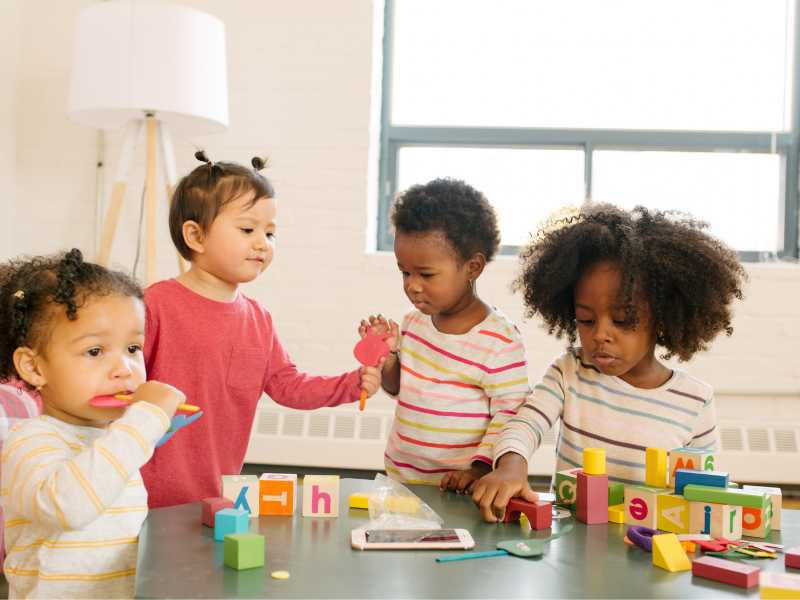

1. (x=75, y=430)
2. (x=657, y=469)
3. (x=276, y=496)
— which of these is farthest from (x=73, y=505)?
(x=657, y=469)

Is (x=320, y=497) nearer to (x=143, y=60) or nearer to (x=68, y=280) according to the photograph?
(x=68, y=280)

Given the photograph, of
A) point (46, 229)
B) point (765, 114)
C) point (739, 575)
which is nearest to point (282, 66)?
point (46, 229)

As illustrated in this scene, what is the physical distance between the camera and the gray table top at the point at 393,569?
0.83 meters

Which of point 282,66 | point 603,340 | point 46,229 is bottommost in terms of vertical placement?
point 603,340

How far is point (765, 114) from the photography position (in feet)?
11.2

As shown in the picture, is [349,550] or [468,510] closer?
[349,550]

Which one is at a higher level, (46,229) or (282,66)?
(282,66)

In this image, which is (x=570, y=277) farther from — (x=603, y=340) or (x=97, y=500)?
(x=97, y=500)

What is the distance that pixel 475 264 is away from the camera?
172cm

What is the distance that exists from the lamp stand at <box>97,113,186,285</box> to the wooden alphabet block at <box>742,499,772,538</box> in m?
1.97

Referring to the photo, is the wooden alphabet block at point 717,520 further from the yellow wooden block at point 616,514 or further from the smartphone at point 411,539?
the smartphone at point 411,539

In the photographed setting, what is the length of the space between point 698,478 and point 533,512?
23 centimetres

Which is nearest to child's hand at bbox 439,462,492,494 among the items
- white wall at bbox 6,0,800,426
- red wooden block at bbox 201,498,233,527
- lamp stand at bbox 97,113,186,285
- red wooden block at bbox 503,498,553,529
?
red wooden block at bbox 503,498,553,529

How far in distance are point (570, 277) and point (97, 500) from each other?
0.91 m
